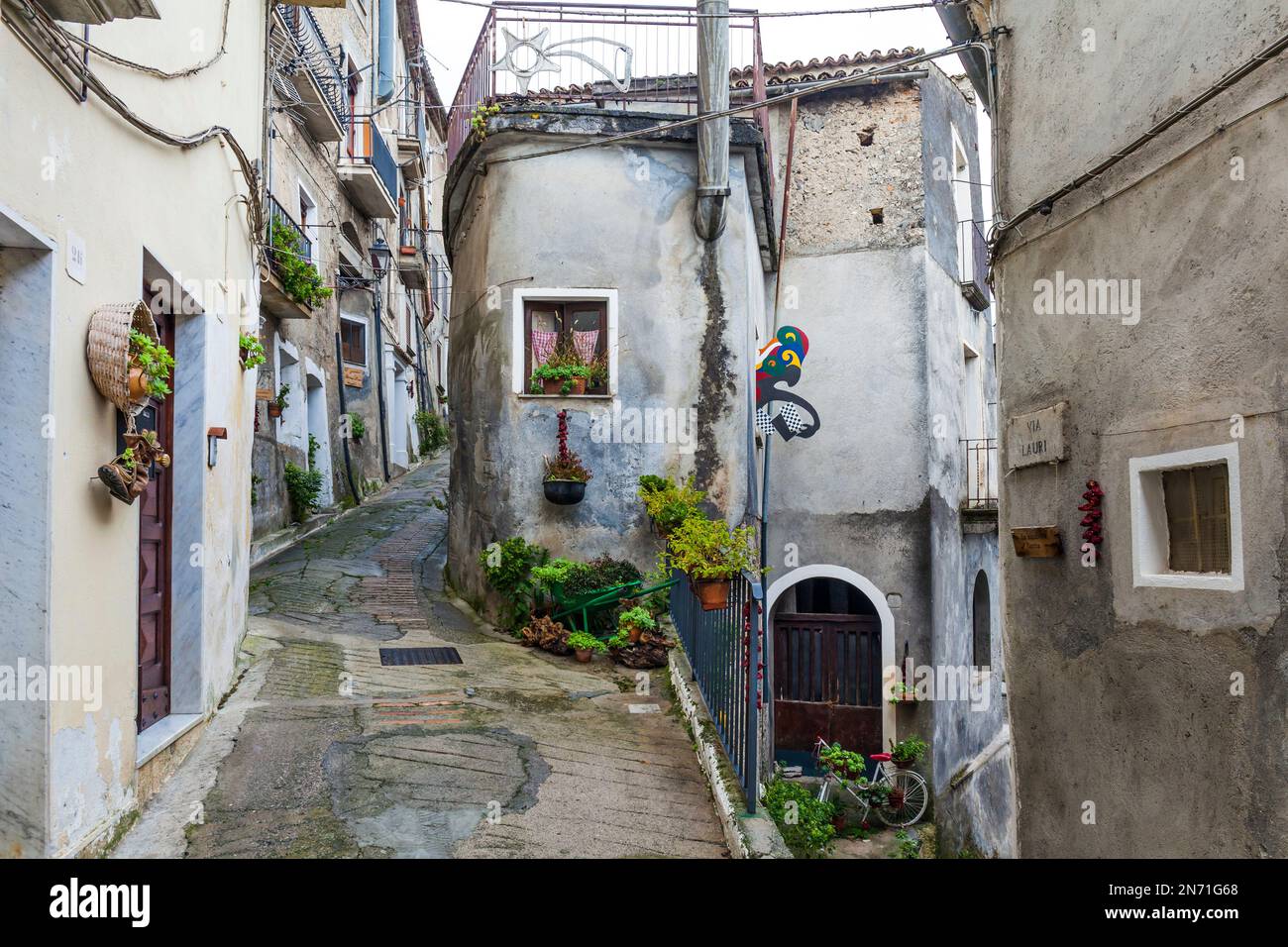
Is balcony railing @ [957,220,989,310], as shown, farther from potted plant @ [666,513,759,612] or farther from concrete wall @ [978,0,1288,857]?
potted plant @ [666,513,759,612]

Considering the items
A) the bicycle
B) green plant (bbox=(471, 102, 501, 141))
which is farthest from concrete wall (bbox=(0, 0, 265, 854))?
the bicycle

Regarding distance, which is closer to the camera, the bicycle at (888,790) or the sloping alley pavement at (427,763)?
the sloping alley pavement at (427,763)

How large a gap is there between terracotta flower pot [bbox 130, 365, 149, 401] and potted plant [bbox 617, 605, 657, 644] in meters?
5.18

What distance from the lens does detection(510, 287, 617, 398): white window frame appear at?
402 inches

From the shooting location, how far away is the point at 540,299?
10.3 meters

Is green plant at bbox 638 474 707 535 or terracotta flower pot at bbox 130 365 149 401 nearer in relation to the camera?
terracotta flower pot at bbox 130 365 149 401

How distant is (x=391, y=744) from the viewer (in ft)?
18.7

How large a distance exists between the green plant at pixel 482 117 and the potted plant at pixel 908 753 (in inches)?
337

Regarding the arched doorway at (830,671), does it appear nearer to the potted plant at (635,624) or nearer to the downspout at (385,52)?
the potted plant at (635,624)

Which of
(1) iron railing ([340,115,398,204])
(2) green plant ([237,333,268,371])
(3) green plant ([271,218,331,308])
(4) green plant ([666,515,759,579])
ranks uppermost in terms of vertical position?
(1) iron railing ([340,115,398,204])

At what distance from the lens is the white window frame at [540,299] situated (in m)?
10.2

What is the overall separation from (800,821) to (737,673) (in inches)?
61.5

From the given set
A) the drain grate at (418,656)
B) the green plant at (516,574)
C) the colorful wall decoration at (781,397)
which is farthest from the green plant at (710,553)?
the colorful wall decoration at (781,397)
